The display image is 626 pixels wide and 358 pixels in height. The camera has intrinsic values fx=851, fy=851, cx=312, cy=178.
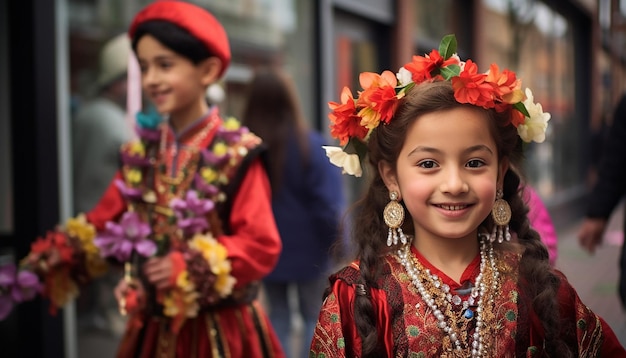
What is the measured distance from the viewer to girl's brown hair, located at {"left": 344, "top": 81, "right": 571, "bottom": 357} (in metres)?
2.01

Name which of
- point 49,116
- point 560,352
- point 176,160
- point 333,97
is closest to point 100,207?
point 176,160

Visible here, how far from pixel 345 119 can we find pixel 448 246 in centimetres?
41

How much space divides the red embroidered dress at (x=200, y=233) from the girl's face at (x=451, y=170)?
1.01 metres

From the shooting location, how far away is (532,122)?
2.11 metres

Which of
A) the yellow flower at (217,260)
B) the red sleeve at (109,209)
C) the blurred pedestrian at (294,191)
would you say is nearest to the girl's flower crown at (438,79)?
the yellow flower at (217,260)

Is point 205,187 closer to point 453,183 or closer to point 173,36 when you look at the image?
point 173,36

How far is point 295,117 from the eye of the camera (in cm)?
457

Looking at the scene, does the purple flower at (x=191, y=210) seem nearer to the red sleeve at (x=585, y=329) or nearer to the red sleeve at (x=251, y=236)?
the red sleeve at (x=251, y=236)

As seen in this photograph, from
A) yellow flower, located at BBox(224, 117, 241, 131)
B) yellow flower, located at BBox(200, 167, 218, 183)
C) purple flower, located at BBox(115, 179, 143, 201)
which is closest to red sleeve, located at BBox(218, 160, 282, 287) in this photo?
yellow flower, located at BBox(200, 167, 218, 183)

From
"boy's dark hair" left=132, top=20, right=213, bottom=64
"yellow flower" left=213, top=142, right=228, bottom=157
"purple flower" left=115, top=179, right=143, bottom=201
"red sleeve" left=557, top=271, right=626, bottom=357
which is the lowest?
"red sleeve" left=557, top=271, right=626, bottom=357

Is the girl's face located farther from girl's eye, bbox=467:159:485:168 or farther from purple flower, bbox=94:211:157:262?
purple flower, bbox=94:211:157:262

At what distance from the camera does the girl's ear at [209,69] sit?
10.3ft

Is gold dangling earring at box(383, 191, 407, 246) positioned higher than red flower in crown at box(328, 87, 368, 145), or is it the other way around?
red flower in crown at box(328, 87, 368, 145)

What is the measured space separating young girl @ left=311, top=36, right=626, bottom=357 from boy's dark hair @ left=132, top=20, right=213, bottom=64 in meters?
1.09
